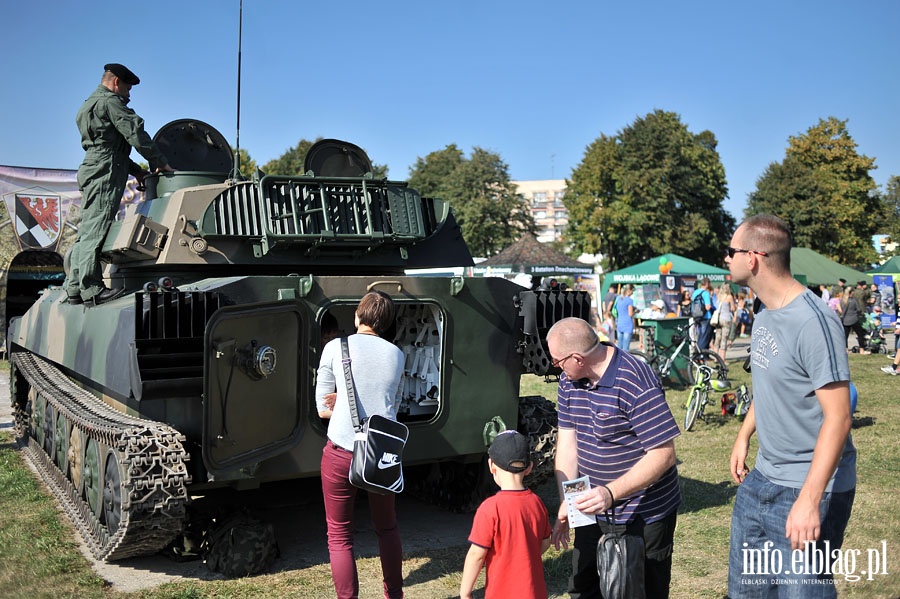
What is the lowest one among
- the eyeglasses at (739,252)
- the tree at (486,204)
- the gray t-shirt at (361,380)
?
the gray t-shirt at (361,380)

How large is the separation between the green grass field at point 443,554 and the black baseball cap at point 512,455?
184 centimetres

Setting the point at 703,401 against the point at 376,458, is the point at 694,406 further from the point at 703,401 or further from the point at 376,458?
the point at 376,458

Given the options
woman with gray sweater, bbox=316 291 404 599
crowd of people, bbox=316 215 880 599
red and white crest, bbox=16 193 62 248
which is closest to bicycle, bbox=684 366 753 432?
woman with gray sweater, bbox=316 291 404 599

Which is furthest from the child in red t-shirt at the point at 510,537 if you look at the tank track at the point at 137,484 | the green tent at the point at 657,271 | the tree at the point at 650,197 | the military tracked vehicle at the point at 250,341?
the tree at the point at 650,197

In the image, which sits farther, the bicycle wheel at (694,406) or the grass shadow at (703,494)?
the bicycle wheel at (694,406)

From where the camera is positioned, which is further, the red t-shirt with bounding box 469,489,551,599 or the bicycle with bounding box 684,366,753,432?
the bicycle with bounding box 684,366,753,432

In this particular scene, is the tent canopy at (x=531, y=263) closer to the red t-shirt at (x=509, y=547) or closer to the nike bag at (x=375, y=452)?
the nike bag at (x=375, y=452)

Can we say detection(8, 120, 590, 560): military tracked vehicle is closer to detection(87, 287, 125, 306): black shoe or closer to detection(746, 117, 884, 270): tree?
detection(87, 287, 125, 306): black shoe

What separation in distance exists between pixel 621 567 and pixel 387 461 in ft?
4.38

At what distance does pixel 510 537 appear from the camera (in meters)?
3.70

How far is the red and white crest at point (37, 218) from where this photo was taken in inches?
779

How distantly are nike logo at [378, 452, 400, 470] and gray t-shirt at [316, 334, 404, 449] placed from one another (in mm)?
228

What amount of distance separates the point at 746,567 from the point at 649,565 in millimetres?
423

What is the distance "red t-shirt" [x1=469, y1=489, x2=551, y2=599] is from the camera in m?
3.66
